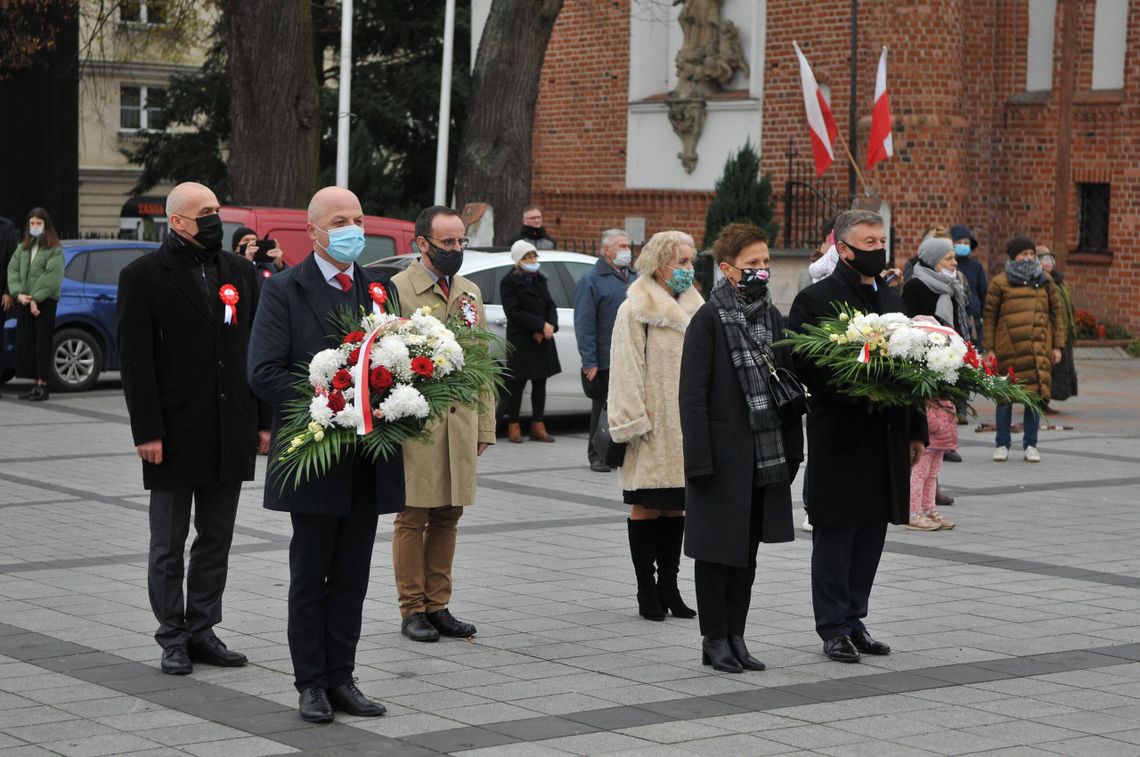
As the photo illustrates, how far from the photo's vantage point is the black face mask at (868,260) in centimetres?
770

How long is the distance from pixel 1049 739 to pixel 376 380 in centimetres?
273

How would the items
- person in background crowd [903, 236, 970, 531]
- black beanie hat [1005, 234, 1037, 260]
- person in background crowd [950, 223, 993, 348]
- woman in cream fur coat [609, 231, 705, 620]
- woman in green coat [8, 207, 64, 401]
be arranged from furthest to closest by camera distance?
1. woman in green coat [8, 207, 64, 401]
2. person in background crowd [950, 223, 993, 348]
3. black beanie hat [1005, 234, 1037, 260]
4. person in background crowd [903, 236, 970, 531]
5. woman in cream fur coat [609, 231, 705, 620]

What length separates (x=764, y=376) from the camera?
7.34 meters

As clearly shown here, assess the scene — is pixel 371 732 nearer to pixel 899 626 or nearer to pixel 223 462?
pixel 223 462

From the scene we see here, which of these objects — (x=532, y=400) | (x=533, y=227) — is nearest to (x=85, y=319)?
(x=533, y=227)

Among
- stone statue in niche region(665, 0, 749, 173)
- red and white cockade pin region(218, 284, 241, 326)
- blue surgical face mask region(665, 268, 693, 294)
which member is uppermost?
stone statue in niche region(665, 0, 749, 173)

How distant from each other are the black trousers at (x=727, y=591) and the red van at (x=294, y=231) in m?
11.0

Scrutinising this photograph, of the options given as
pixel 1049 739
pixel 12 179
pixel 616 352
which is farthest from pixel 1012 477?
pixel 12 179

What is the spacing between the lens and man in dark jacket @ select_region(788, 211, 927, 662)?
756 cm

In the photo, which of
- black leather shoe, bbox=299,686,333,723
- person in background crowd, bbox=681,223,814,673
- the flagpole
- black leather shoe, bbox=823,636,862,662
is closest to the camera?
black leather shoe, bbox=299,686,333,723

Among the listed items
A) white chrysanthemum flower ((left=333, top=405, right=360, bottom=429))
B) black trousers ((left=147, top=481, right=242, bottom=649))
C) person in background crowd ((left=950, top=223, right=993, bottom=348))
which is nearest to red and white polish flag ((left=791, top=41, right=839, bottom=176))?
person in background crowd ((left=950, top=223, right=993, bottom=348))

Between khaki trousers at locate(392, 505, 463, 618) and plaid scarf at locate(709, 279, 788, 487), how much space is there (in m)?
1.49

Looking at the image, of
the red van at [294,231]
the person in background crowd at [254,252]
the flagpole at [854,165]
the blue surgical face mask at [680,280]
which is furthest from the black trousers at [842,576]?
the flagpole at [854,165]

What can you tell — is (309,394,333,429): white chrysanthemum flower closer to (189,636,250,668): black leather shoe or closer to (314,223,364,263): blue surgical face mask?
(314,223,364,263): blue surgical face mask
